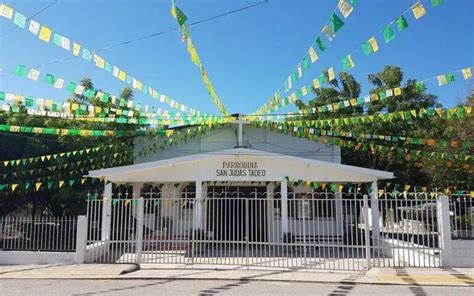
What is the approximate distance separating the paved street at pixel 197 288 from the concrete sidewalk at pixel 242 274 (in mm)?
383

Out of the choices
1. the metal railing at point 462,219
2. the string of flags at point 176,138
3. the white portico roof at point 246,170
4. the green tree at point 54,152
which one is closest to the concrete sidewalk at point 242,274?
the metal railing at point 462,219

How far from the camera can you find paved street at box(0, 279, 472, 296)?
29.4 feet

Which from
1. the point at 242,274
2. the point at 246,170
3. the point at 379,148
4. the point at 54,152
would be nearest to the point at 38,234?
the point at 242,274

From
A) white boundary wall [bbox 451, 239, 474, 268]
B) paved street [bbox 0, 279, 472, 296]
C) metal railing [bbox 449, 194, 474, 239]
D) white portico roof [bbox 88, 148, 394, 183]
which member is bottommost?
paved street [bbox 0, 279, 472, 296]

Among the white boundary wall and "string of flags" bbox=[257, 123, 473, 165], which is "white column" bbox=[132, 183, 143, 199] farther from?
the white boundary wall

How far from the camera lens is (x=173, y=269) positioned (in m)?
11.8

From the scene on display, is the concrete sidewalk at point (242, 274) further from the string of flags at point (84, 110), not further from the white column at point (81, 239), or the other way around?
the string of flags at point (84, 110)

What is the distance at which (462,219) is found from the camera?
41.9 ft

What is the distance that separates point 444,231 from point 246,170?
7072mm

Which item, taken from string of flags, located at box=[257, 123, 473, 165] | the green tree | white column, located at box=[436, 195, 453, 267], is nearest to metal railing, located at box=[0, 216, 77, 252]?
the green tree

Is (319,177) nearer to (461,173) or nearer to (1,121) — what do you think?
(461,173)

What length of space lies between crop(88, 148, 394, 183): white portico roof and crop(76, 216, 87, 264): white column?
3904 mm

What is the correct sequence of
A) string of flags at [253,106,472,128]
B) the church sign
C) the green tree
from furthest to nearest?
the green tree → the church sign → string of flags at [253,106,472,128]

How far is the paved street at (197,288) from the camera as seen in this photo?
8969mm
